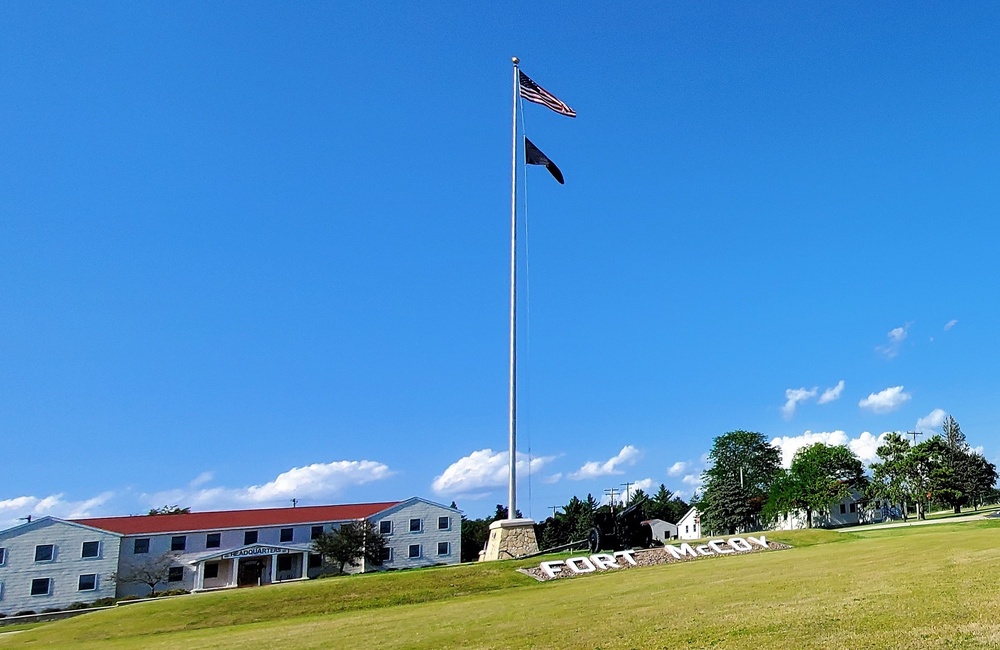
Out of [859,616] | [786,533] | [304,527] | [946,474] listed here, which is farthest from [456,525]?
[859,616]

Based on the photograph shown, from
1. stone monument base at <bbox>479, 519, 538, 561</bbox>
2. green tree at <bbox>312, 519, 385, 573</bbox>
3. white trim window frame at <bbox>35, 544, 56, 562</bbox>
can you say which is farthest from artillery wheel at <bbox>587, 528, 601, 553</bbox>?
white trim window frame at <bbox>35, 544, 56, 562</bbox>

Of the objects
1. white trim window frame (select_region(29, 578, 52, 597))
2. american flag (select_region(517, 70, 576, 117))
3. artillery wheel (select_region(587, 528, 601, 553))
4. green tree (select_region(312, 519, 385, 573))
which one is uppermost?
american flag (select_region(517, 70, 576, 117))

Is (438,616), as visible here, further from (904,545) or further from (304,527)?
(304,527)

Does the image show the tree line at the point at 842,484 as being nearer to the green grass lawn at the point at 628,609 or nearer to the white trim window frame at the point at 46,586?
the green grass lawn at the point at 628,609

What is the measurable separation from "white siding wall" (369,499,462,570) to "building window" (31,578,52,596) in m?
25.1

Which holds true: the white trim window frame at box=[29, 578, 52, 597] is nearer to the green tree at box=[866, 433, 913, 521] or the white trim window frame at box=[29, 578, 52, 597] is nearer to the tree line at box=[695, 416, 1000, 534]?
the tree line at box=[695, 416, 1000, 534]

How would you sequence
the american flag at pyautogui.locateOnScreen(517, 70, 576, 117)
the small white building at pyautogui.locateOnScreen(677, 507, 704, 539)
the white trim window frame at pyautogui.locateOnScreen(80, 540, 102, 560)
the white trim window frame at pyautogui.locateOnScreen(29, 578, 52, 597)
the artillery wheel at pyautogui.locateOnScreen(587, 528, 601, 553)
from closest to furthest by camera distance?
the artillery wheel at pyautogui.locateOnScreen(587, 528, 601, 553) < the american flag at pyautogui.locateOnScreen(517, 70, 576, 117) < the white trim window frame at pyautogui.locateOnScreen(29, 578, 52, 597) < the white trim window frame at pyautogui.locateOnScreen(80, 540, 102, 560) < the small white building at pyautogui.locateOnScreen(677, 507, 704, 539)

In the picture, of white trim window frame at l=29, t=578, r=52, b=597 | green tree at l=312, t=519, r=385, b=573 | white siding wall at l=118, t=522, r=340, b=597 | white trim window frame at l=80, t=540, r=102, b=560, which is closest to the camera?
white trim window frame at l=29, t=578, r=52, b=597

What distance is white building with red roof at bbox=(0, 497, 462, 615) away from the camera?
5319 centimetres

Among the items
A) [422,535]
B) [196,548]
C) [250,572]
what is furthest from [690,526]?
[196,548]

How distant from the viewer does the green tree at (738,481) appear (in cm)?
8256

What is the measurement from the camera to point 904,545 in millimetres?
28562

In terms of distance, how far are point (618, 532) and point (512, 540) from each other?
18.1ft

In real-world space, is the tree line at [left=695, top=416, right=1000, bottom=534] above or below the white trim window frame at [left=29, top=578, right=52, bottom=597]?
above
